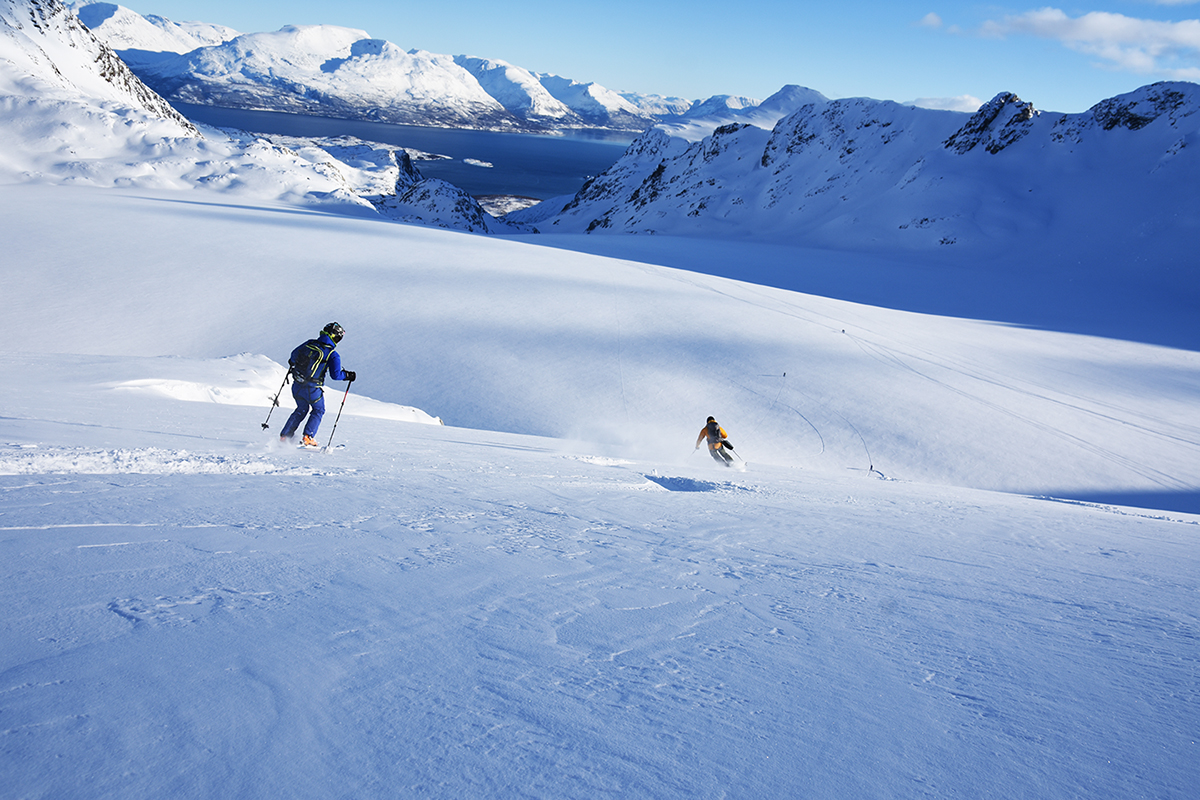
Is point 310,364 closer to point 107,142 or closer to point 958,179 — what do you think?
point 107,142

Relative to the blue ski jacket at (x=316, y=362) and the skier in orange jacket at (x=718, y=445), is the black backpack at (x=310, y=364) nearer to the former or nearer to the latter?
the blue ski jacket at (x=316, y=362)

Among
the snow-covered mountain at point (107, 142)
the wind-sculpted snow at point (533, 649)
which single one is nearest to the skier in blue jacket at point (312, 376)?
the wind-sculpted snow at point (533, 649)

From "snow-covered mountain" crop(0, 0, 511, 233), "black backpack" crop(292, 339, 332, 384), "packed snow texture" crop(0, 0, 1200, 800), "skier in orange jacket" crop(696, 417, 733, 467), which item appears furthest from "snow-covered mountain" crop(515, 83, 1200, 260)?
"black backpack" crop(292, 339, 332, 384)

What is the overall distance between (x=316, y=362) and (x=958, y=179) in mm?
65134

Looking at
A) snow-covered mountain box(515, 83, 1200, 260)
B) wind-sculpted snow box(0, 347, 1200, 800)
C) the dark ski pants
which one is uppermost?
snow-covered mountain box(515, 83, 1200, 260)

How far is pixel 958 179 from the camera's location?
57.4 m

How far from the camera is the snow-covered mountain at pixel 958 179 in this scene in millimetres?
48312

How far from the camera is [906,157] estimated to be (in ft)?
220

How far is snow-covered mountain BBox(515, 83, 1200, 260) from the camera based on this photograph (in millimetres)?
48312

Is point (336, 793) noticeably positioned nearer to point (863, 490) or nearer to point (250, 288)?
point (863, 490)

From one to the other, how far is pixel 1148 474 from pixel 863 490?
893 cm

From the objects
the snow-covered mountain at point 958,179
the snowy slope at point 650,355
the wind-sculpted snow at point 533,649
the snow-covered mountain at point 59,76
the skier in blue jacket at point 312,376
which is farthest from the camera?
the snow-covered mountain at point 59,76

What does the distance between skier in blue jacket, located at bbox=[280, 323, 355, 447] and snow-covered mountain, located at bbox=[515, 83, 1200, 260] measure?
54121 mm

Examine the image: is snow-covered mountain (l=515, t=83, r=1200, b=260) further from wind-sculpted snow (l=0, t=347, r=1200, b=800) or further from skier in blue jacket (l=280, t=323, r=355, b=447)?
wind-sculpted snow (l=0, t=347, r=1200, b=800)
